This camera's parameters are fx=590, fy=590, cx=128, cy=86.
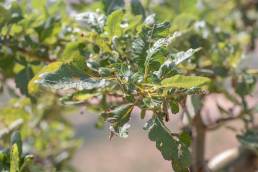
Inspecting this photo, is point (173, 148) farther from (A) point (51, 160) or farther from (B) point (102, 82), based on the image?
(A) point (51, 160)

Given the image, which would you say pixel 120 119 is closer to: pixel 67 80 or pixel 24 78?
pixel 67 80

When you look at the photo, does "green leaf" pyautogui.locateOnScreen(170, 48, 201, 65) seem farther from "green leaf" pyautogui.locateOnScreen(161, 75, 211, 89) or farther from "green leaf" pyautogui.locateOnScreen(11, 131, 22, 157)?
"green leaf" pyautogui.locateOnScreen(11, 131, 22, 157)

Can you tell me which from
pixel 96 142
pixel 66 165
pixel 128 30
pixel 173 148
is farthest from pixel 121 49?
pixel 96 142

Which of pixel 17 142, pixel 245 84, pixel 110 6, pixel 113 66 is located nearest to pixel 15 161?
pixel 17 142

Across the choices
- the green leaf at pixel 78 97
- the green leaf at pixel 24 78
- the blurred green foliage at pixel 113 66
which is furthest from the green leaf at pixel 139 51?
the green leaf at pixel 24 78

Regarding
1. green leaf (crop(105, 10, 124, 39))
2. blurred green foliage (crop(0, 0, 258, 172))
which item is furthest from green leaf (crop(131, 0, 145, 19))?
green leaf (crop(105, 10, 124, 39))
